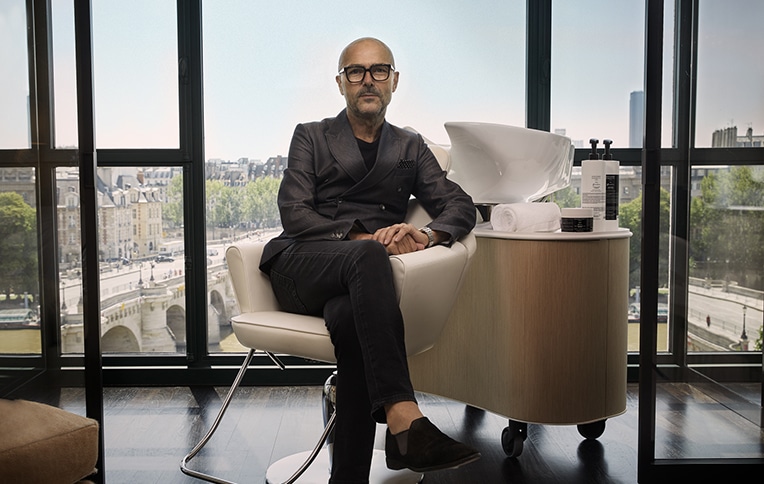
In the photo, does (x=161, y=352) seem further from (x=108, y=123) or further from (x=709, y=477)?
(x=709, y=477)

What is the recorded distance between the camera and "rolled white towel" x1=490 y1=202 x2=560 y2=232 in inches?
97.7

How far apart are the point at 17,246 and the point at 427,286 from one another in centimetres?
103

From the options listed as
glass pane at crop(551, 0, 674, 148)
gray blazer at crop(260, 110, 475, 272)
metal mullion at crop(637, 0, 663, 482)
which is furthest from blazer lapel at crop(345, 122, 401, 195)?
glass pane at crop(551, 0, 674, 148)

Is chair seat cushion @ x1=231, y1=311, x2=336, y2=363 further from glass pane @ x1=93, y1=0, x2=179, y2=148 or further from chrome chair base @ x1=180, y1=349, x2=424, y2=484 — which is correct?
glass pane @ x1=93, y1=0, x2=179, y2=148

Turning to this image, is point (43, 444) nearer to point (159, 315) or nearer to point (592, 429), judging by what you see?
point (592, 429)

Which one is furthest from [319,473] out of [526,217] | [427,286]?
[526,217]

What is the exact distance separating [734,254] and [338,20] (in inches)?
75.0

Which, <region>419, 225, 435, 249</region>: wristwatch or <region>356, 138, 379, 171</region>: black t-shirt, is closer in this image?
<region>419, 225, 435, 249</region>: wristwatch

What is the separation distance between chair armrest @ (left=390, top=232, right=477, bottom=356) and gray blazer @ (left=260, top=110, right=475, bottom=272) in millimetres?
123

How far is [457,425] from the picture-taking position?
2893 mm

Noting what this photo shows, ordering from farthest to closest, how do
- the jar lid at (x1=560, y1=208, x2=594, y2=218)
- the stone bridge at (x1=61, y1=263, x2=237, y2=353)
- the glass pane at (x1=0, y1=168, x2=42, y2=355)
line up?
the stone bridge at (x1=61, y1=263, x2=237, y2=353), the jar lid at (x1=560, y1=208, x2=594, y2=218), the glass pane at (x1=0, y1=168, x2=42, y2=355)

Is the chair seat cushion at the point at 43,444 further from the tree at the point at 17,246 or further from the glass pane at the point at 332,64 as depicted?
the glass pane at the point at 332,64

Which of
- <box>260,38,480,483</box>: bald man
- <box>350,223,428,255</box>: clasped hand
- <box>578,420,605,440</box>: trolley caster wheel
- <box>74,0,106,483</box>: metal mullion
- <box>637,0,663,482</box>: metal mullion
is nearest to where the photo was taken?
<box>260,38,480,483</box>: bald man

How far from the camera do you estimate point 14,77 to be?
187cm
